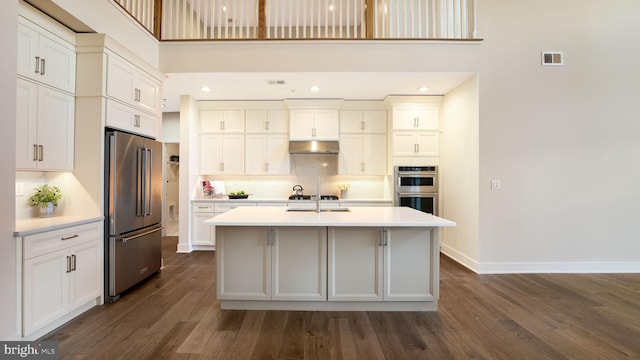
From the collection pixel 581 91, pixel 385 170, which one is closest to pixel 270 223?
pixel 385 170

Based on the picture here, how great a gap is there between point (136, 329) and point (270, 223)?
141 centimetres

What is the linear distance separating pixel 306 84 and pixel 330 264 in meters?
2.80

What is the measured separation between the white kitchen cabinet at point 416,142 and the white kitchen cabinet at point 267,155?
1.99m

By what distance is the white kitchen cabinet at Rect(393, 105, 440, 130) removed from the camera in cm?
495

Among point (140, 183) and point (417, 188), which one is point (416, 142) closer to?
point (417, 188)

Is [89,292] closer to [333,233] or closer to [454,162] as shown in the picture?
[333,233]

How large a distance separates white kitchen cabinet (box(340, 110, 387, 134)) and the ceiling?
280mm

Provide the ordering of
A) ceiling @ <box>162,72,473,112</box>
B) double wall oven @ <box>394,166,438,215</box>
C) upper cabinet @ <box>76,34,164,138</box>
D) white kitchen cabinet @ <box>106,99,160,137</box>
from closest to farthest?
upper cabinet @ <box>76,34,164,138</box>, white kitchen cabinet @ <box>106,99,160,137</box>, ceiling @ <box>162,72,473,112</box>, double wall oven @ <box>394,166,438,215</box>

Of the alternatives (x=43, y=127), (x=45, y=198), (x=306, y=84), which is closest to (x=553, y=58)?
(x=306, y=84)

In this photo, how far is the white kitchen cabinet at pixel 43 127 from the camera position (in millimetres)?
2350

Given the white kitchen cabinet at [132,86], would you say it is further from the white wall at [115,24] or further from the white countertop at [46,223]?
the white countertop at [46,223]

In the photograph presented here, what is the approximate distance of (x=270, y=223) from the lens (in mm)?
2490

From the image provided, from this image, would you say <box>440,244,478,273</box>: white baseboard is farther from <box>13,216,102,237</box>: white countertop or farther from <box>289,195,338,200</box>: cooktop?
<box>13,216,102,237</box>: white countertop

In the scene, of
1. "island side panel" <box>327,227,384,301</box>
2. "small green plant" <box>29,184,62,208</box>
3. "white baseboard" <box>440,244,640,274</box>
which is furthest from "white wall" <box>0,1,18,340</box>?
"white baseboard" <box>440,244,640,274</box>
